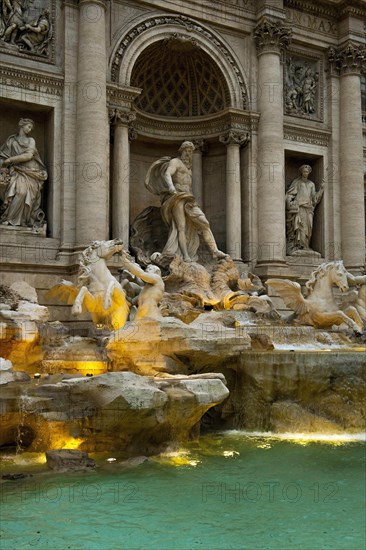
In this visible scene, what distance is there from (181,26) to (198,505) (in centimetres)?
1316

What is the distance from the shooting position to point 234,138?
16.6 meters

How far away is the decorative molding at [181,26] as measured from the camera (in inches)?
593

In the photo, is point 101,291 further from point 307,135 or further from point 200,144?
point 307,135

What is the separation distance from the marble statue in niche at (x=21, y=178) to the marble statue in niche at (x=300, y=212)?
7.32 metres

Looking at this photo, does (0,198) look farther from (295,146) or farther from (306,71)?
(306,71)

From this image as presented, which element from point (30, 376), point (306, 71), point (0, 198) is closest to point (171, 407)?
point (30, 376)

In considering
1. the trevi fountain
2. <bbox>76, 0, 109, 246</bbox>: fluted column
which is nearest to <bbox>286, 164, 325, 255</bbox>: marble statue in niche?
the trevi fountain

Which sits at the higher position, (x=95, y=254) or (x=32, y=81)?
(x=32, y=81)

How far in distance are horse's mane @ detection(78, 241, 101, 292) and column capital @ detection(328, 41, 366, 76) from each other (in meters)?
11.3

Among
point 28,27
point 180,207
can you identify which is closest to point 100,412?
point 180,207

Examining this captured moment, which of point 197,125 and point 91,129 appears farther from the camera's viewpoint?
point 197,125

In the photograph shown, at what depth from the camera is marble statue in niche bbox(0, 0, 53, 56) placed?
13938mm

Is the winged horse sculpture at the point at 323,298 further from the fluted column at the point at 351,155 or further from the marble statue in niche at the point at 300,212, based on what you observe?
the fluted column at the point at 351,155

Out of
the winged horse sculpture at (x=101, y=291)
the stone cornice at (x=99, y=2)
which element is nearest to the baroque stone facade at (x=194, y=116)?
the stone cornice at (x=99, y=2)
